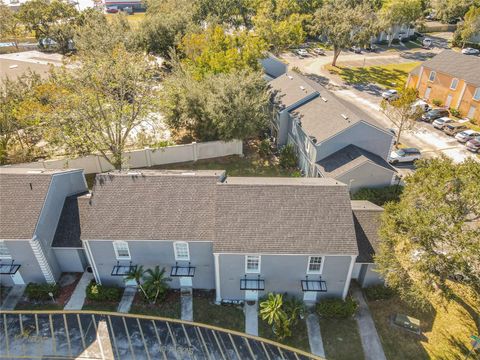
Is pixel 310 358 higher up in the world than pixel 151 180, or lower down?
lower down

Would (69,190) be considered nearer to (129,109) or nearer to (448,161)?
(129,109)

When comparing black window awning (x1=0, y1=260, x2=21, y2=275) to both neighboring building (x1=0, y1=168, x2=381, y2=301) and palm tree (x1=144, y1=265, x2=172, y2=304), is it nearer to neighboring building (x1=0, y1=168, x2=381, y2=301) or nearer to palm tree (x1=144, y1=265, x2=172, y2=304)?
neighboring building (x1=0, y1=168, x2=381, y2=301)

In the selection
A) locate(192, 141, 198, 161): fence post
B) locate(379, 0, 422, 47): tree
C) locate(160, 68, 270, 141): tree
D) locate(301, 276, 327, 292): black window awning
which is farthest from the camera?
locate(379, 0, 422, 47): tree

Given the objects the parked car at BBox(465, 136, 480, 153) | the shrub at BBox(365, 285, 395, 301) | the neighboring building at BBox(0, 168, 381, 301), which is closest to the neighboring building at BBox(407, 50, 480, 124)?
the parked car at BBox(465, 136, 480, 153)

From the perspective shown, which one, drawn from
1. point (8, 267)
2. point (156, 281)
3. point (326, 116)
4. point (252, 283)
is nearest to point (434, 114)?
point (326, 116)

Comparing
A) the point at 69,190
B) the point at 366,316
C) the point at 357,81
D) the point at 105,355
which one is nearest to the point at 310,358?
the point at 366,316

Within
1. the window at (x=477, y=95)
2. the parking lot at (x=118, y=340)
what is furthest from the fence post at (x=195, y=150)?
the window at (x=477, y=95)

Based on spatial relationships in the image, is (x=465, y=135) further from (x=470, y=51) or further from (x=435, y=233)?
(x=470, y=51)
